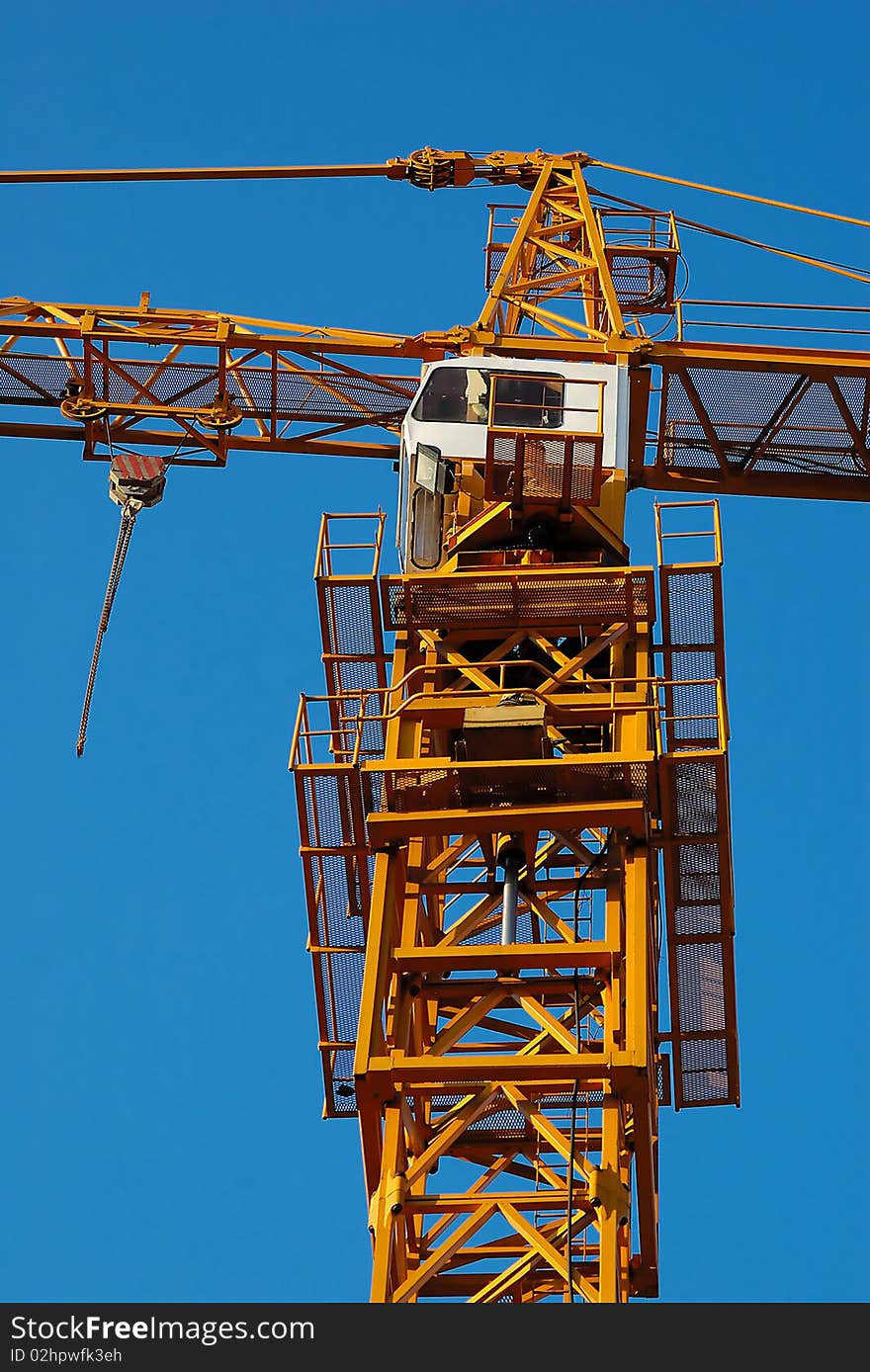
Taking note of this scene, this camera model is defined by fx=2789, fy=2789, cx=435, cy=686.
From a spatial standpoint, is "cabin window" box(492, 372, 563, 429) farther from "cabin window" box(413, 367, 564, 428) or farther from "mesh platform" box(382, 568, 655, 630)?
"mesh platform" box(382, 568, 655, 630)

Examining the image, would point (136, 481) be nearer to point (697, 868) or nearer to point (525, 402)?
point (525, 402)

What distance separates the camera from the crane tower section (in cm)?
2589

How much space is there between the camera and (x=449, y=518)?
31.0m

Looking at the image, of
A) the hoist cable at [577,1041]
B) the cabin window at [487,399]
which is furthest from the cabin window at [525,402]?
the hoist cable at [577,1041]

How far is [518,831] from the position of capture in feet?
90.3

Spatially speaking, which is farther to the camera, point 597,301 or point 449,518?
point 597,301

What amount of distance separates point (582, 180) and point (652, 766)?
12.6 m

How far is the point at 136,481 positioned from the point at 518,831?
9106 millimetres

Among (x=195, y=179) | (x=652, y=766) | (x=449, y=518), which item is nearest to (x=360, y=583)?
(x=449, y=518)

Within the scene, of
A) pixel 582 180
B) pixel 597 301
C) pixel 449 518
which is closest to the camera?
pixel 449 518

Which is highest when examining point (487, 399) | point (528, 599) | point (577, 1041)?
point (487, 399)

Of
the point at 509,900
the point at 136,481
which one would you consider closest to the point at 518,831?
the point at 509,900

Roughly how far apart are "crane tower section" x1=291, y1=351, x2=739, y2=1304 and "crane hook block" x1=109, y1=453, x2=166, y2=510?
4202 mm

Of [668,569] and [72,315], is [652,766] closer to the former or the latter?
[668,569]
